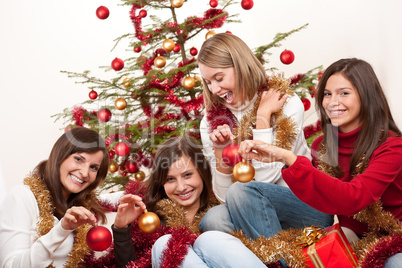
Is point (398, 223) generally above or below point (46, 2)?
below

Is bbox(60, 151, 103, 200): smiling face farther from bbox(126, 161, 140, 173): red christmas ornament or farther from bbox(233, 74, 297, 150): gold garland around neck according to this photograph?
bbox(126, 161, 140, 173): red christmas ornament

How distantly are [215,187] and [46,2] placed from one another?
2.59 m

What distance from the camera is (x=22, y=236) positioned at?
5.34 ft

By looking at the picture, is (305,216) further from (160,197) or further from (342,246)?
(160,197)

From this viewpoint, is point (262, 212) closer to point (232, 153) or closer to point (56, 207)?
point (232, 153)

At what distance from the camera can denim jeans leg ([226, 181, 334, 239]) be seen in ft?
5.33

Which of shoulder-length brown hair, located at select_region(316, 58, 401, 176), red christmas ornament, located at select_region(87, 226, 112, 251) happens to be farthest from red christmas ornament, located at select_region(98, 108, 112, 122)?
shoulder-length brown hair, located at select_region(316, 58, 401, 176)

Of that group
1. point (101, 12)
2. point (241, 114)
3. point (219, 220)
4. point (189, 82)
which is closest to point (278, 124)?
point (241, 114)

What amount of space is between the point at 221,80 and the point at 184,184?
1.60ft

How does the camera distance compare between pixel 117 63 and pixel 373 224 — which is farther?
pixel 117 63

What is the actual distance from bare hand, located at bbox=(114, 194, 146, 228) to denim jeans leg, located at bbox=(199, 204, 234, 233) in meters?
0.30

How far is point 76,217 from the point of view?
1.47 m

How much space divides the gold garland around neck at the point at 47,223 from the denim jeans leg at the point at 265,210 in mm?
612

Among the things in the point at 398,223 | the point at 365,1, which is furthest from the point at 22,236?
the point at 365,1
